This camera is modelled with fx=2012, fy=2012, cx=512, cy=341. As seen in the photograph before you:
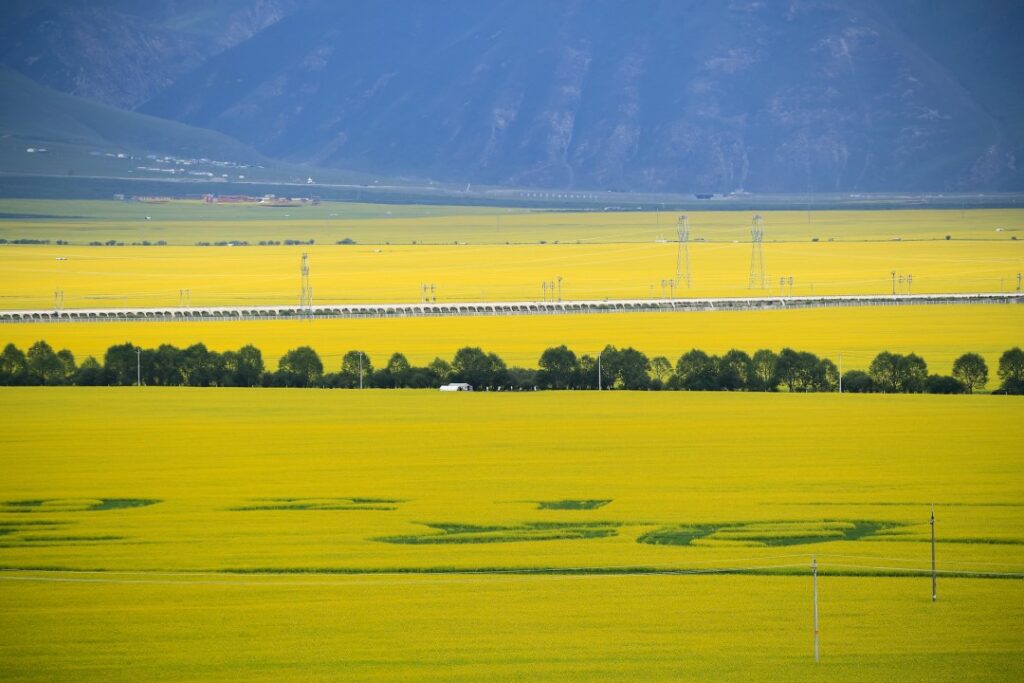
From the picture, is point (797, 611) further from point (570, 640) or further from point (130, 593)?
point (130, 593)

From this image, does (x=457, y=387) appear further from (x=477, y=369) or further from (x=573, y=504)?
(x=573, y=504)

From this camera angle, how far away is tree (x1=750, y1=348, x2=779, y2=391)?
45875 mm

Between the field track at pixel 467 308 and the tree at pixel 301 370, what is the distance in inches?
902

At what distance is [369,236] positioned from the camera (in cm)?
14288

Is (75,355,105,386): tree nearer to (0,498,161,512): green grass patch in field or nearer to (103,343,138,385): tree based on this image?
(103,343,138,385): tree

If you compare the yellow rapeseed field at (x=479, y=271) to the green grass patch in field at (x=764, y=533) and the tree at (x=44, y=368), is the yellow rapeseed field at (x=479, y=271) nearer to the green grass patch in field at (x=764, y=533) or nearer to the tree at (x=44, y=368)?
the tree at (x=44, y=368)

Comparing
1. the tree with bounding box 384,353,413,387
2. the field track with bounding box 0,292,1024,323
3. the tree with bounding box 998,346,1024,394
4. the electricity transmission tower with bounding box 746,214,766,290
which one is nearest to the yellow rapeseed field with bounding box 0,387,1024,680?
the tree with bounding box 998,346,1024,394

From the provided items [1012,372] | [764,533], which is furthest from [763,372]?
[764,533]

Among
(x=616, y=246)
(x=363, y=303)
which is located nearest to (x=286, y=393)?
(x=363, y=303)

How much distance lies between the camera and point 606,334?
62.1 metres

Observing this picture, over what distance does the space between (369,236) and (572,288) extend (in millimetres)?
55910

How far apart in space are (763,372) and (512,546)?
74.9 ft

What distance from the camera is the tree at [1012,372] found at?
1719 inches

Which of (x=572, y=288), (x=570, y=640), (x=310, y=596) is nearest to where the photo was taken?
(x=570, y=640)
